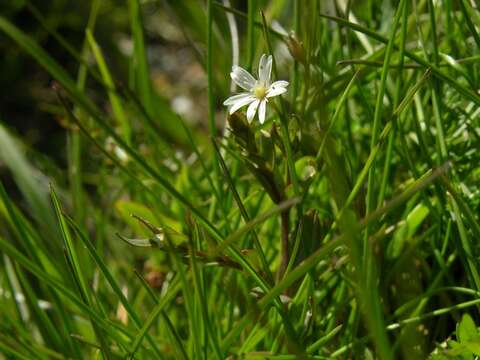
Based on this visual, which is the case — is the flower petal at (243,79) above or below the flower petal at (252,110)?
above

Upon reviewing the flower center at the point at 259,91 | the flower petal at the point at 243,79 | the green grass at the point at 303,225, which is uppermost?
the flower petal at the point at 243,79

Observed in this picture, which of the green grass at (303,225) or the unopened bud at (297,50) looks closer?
the green grass at (303,225)

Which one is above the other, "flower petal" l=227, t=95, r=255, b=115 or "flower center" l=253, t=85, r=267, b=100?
"flower center" l=253, t=85, r=267, b=100

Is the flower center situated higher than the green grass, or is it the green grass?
the flower center

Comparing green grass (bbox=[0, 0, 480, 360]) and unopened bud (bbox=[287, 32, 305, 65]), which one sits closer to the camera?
green grass (bbox=[0, 0, 480, 360])

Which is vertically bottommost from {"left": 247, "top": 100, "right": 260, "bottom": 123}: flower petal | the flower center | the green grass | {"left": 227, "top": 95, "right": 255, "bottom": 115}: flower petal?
the green grass
